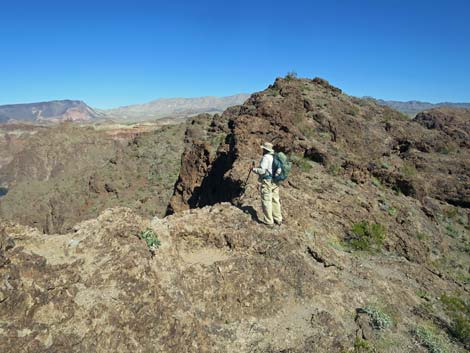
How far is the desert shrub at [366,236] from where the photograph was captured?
31.1 ft

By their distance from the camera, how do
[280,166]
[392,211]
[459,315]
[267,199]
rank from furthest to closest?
[392,211]
[267,199]
[280,166]
[459,315]

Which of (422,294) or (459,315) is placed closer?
(459,315)

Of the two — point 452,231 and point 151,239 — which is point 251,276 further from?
point 452,231

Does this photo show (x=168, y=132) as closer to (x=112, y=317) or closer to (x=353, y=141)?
(x=353, y=141)

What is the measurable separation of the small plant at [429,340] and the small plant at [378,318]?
1.60 ft

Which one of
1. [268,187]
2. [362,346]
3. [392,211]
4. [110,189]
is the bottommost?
[110,189]

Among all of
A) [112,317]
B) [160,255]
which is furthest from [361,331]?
[112,317]

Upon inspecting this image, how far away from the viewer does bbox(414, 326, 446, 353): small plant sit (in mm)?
5914

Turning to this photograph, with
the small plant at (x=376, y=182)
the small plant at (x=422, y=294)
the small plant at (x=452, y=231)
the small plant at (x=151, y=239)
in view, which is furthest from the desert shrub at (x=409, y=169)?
the small plant at (x=151, y=239)

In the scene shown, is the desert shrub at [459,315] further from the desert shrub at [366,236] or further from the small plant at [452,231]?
the small plant at [452,231]

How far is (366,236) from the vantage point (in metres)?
9.82

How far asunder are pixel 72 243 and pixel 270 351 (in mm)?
3351

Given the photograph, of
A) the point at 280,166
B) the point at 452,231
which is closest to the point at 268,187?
the point at 280,166

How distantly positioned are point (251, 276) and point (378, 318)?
7.32ft
